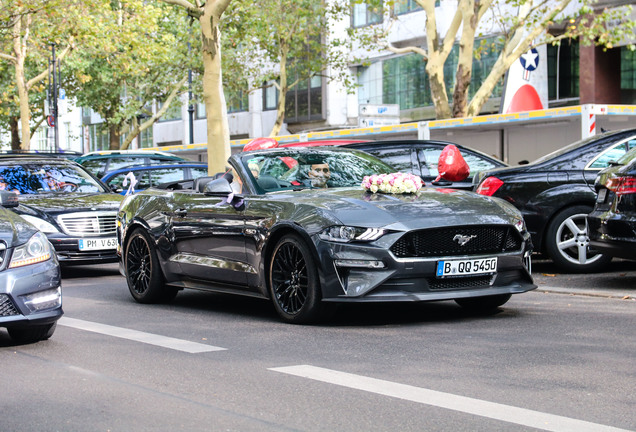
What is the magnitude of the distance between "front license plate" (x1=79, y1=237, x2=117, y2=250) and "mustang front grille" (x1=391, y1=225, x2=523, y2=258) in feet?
22.6

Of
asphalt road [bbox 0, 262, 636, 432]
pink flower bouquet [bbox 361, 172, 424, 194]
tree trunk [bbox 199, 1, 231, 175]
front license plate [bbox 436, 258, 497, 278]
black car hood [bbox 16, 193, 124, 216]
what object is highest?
tree trunk [bbox 199, 1, 231, 175]

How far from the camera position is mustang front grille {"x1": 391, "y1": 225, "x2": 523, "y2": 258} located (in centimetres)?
816

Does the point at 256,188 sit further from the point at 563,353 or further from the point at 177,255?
the point at 563,353

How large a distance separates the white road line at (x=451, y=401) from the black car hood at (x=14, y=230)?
2274mm

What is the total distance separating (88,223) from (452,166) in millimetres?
4770

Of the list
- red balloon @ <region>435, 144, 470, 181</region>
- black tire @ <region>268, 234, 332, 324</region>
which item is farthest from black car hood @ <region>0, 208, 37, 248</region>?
red balloon @ <region>435, 144, 470, 181</region>

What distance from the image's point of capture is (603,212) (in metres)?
10.7

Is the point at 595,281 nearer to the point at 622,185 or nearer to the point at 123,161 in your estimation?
the point at 622,185

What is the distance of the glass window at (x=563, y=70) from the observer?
115 ft

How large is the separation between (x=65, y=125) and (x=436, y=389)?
77.4m

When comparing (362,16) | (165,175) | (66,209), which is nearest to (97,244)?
(66,209)

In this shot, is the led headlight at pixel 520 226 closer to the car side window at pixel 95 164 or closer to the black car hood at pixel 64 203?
the black car hood at pixel 64 203

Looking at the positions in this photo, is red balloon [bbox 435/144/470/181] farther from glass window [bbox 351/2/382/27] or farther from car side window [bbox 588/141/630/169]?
glass window [bbox 351/2/382/27]

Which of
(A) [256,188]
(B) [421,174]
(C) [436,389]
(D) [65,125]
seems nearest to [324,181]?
(A) [256,188]
